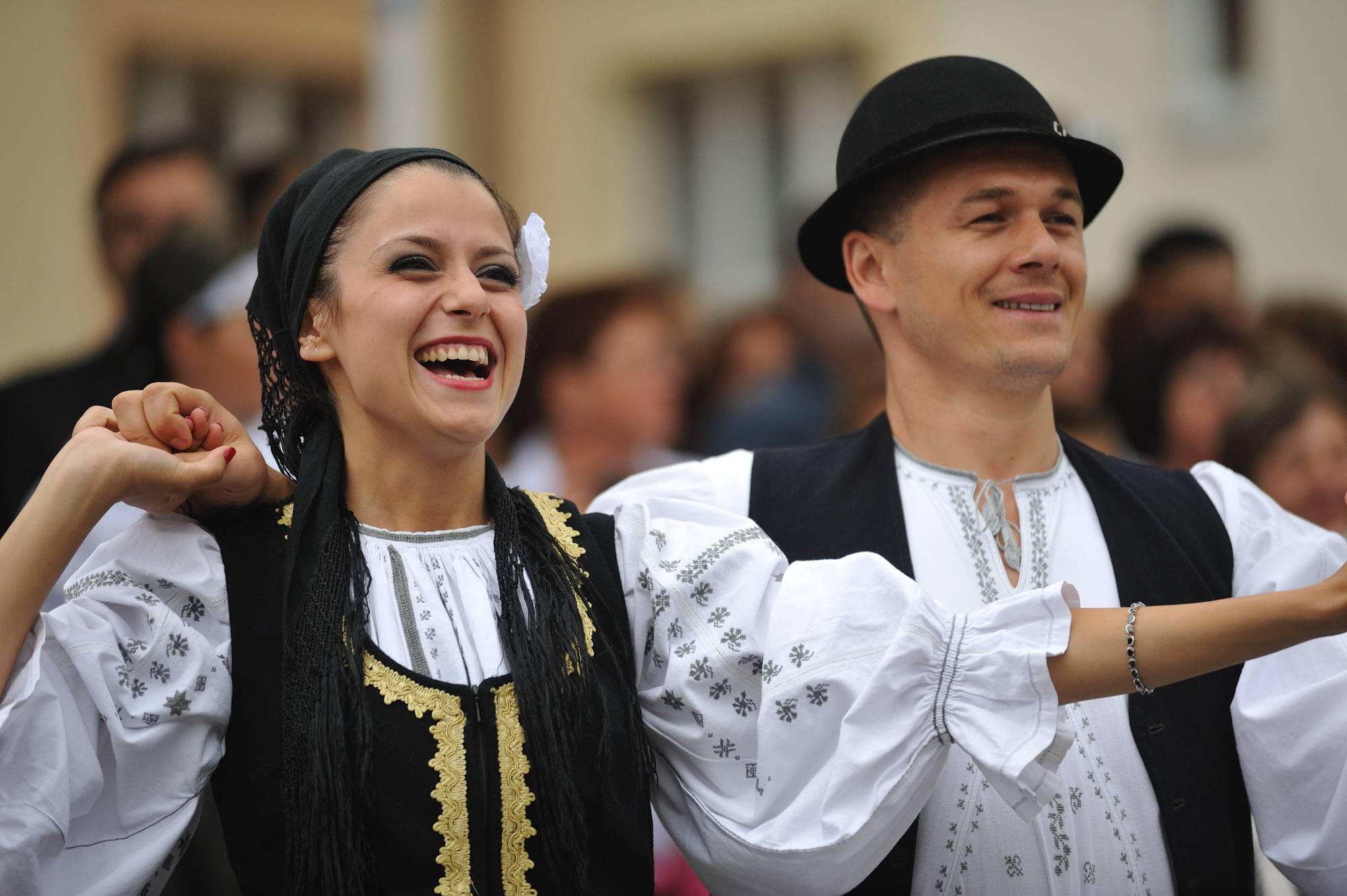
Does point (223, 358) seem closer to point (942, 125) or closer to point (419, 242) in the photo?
point (419, 242)

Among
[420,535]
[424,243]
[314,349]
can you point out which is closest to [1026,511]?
[420,535]

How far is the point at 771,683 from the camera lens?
2625 millimetres

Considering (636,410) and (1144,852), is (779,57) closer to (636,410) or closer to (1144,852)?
(636,410)

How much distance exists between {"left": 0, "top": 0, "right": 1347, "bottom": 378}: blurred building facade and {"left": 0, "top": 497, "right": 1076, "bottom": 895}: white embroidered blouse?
13.9 feet

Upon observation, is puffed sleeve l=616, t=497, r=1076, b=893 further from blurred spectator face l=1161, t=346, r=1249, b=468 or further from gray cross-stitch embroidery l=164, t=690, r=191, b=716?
blurred spectator face l=1161, t=346, r=1249, b=468

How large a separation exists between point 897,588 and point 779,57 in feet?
30.4

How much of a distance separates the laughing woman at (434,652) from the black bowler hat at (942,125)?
0.88 m

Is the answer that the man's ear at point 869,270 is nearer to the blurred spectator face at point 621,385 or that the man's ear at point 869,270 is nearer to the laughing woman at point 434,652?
the laughing woman at point 434,652

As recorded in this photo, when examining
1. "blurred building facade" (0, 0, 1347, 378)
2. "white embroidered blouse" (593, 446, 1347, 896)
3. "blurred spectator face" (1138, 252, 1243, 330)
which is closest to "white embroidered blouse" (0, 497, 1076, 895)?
"white embroidered blouse" (593, 446, 1347, 896)

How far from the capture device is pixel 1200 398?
5703 mm

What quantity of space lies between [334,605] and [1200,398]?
13.1ft

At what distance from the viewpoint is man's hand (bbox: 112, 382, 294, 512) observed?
255cm

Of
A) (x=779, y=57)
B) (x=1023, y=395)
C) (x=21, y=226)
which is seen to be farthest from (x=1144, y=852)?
(x=779, y=57)

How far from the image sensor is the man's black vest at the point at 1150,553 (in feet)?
9.53
